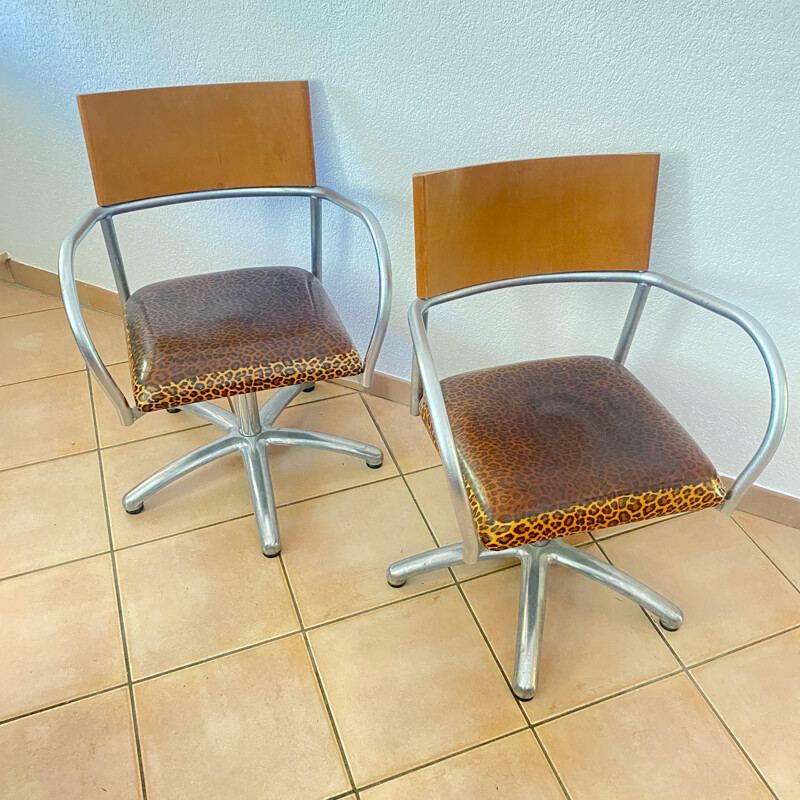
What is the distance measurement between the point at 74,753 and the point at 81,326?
2.26 feet

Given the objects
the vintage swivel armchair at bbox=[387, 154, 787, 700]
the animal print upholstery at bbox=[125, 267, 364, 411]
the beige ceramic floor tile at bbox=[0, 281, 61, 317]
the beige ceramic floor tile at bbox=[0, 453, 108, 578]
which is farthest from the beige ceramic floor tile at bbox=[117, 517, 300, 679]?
the beige ceramic floor tile at bbox=[0, 281, 61, 317]

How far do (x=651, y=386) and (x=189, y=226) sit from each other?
1.20 m

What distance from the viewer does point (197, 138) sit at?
1.34 meters

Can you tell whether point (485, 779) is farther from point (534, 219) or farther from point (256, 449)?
point (534, 219)

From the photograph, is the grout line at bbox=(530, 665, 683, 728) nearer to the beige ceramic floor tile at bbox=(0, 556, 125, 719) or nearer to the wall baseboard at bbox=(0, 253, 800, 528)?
the wall baseboard at bbox=(0, 253, 800, 528)

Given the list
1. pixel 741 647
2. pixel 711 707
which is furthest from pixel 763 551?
pixel 711 707

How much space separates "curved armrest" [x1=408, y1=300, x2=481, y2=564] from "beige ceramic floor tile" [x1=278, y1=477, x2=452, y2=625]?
1.32 feet

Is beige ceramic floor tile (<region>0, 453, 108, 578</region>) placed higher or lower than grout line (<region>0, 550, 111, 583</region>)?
higher

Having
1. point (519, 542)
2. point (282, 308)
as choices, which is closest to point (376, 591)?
point (519, 542)

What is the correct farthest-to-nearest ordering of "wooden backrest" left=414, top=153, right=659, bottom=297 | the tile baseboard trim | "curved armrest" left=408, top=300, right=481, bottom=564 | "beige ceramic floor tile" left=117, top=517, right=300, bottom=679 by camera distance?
the tile baseboard trim < "beige ceramic floor tile" left=117, top=517, right=300, bottom=679 < "wooden backrest" left=414, top=153, right=659, bottom=297 < "curved armrest" left=408, top=300, right=481, bottom=564

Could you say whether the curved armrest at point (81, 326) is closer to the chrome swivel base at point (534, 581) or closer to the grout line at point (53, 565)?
the grout line at point (53, 565)

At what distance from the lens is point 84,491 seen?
5.10 feet

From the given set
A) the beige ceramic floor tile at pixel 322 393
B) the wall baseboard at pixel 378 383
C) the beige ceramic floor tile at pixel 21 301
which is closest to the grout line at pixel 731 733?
the wall baseboard at pixel 378 383

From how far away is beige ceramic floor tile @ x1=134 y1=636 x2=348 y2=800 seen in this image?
1.09 m
